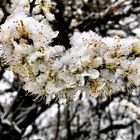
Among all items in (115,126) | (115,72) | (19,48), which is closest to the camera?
(19,48)

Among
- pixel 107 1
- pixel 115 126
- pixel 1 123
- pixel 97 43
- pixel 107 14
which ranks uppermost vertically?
pixel 107 1

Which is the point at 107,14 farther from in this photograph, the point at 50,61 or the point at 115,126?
the point at 50,61

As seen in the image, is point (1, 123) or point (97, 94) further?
point (1, 123)

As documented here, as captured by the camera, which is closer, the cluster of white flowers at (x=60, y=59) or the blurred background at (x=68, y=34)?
the cluster of white flowers at (x=60, y=59)

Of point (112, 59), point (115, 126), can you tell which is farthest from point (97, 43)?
point (115, 126)

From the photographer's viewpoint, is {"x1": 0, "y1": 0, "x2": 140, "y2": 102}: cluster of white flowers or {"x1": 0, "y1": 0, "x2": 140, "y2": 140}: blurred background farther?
{"x1": 0, "y1": 0, "x2": 140, "y2": 140}: blurred background

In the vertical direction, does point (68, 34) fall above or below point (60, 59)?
above

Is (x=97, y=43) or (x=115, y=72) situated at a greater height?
(x=97, y=43)

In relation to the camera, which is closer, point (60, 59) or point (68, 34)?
point (60, 59)
